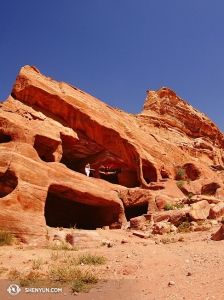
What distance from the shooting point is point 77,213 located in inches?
830

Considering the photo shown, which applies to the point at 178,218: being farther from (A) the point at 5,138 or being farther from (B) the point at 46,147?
(A) the point at 5,138

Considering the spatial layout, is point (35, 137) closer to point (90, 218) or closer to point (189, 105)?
point (90, 218)

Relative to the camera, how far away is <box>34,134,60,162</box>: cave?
18953 millimetres

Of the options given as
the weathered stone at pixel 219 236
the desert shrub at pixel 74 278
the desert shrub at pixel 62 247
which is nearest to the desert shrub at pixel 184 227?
the weathered stone at pixel 219 236

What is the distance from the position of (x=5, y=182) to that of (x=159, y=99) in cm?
3060

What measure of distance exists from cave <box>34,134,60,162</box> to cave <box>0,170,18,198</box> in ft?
16.9

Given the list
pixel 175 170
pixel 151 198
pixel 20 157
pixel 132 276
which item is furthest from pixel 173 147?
pixel 132 276

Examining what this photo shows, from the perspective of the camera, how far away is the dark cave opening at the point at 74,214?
65.1ft

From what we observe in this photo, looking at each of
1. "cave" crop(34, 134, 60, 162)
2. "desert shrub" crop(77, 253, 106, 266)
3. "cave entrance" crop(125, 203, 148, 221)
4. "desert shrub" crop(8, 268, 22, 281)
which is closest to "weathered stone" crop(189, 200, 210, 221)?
"cave entrance" crop(125, 203, 148, 221)

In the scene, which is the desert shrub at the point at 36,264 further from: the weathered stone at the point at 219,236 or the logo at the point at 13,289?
the weathered stone at the point at 219,236

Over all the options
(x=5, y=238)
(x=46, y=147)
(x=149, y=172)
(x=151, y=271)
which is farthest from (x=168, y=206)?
(x=151, y=271)

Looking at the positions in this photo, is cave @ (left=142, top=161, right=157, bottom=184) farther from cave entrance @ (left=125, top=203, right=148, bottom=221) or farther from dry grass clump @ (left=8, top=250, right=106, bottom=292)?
dry grass clump @ (left=8, top=250, right=106, bottom=292)

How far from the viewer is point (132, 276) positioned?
7.16 m

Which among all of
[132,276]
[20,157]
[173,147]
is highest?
[173,147]
